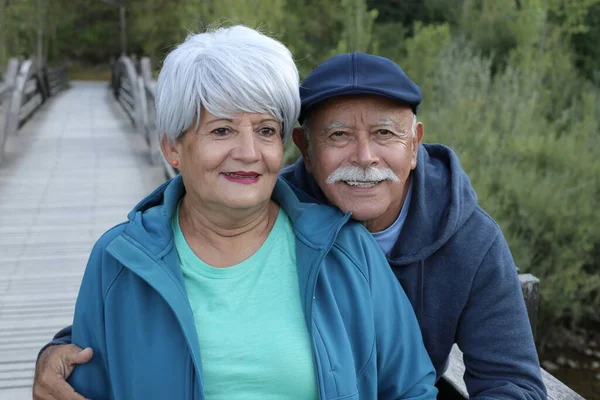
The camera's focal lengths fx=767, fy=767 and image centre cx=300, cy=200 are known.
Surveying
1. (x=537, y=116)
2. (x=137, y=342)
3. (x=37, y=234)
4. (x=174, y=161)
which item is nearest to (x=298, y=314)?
(x=137, y=342)

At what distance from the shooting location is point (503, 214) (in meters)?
7.10

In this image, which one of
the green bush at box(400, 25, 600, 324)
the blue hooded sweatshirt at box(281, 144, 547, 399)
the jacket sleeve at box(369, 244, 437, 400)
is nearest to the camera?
the jacket sleeve at box(369, 244, 437, 400)

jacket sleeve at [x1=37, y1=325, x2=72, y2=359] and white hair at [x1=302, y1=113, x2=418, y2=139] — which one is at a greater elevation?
white hair at [x1=302, y1=113, x2=418, y2=139]

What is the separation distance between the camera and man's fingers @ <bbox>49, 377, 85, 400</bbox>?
71.2 inches

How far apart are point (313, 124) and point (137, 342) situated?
2.33 feet

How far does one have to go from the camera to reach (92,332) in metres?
1.79

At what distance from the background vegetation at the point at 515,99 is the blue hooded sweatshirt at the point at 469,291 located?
768mm

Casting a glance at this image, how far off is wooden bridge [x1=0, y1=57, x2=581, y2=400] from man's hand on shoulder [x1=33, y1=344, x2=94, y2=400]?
1.08 metres

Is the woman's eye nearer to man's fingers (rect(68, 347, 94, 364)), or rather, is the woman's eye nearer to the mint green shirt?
the mint green shirt

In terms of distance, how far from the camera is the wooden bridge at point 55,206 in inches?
152

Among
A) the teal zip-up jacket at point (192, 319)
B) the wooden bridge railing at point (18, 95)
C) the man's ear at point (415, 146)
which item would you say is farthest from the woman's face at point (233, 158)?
the wooden bridge railing at point (18, 95)

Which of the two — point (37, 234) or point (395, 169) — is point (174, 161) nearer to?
point (395, 169)

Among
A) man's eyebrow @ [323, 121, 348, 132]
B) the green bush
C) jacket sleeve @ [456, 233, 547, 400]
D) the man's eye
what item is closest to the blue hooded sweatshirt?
jacket sleeve @ [456, 233, 547, 400]

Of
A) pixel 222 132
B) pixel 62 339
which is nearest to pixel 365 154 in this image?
pixel 222 132
